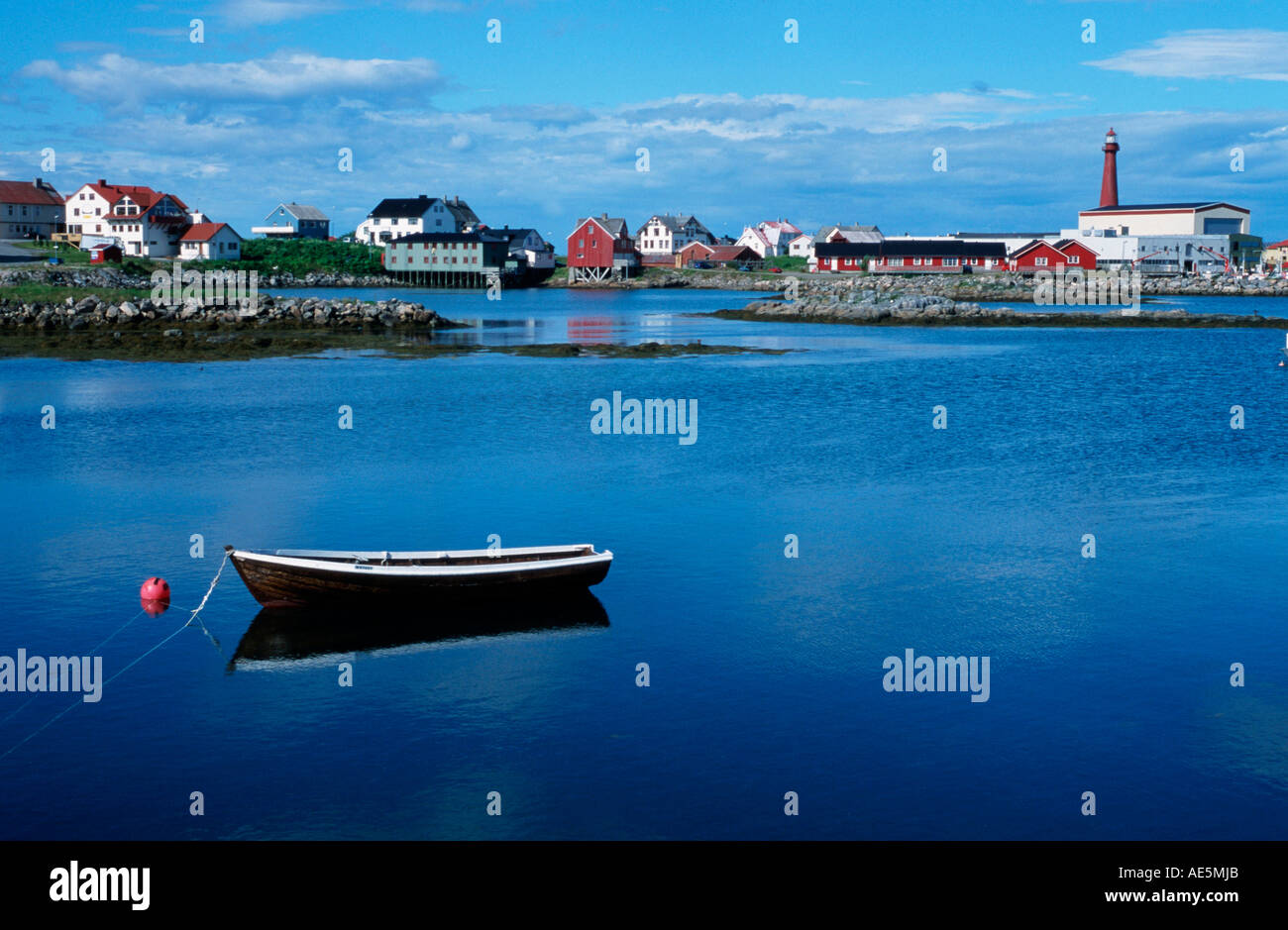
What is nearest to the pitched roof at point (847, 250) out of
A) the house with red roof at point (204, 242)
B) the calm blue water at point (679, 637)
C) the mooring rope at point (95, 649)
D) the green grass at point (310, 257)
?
the green grass at point (310, 257)

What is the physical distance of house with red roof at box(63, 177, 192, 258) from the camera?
429 feet

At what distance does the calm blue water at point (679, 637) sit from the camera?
42.0 ft

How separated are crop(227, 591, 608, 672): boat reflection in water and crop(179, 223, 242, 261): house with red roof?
126m

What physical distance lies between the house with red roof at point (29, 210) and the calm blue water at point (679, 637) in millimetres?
106182

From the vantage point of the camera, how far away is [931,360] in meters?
64.0

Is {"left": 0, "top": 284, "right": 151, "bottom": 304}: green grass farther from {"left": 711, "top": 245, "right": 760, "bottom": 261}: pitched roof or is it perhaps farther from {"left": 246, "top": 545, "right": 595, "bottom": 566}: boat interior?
{"left": 711, "top": 245, "right": 760, "bottom": 261}: pitched roof

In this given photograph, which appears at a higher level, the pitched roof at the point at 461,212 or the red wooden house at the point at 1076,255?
the pitched roof at the point at 461,212

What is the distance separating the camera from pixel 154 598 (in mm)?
18562

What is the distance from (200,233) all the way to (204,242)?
1.59m

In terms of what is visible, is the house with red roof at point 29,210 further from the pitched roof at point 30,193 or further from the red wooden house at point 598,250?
the red wooden house at point 598,250

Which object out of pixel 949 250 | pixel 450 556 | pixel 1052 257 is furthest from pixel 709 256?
pixel 450 556

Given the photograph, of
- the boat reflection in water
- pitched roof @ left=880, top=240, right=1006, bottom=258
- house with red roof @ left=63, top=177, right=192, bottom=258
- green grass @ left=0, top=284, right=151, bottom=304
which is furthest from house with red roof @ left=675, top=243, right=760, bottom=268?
the boat reflection in water

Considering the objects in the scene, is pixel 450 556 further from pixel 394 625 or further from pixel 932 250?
pixel 932 250
